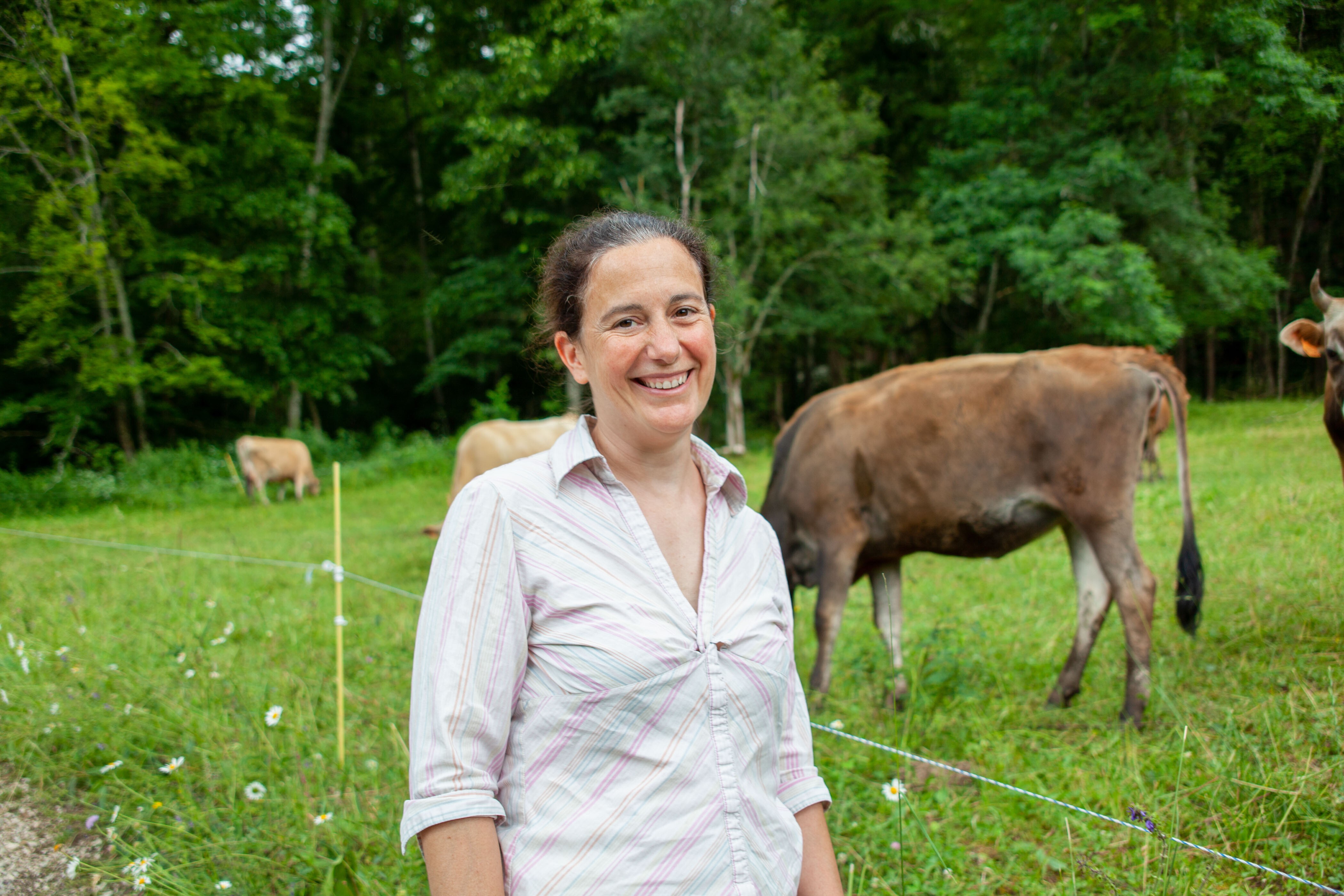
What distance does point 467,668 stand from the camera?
135 centimetres

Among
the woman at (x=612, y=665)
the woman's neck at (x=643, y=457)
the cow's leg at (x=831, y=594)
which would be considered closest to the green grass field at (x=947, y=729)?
the cow's leg at (x=831, y=594)

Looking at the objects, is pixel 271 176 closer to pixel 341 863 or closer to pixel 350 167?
pixel 350 167

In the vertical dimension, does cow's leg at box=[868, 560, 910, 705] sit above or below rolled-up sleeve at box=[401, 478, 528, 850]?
below

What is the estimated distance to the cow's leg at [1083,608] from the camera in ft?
14.2

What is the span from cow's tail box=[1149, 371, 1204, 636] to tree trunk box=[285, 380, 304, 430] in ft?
70.8

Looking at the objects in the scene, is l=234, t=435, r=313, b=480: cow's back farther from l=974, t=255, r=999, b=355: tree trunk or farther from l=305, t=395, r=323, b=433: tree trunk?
l=974, t=255, r=999, b=355: tree trunk

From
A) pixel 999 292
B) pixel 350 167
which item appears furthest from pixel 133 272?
pixel 999 292

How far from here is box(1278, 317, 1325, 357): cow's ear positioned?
2.82 meters

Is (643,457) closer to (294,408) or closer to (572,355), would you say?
(572,355)

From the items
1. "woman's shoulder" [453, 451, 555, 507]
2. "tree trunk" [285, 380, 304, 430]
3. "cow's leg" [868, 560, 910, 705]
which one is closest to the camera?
"woman's shoulder" [453, 451, 555, 507]

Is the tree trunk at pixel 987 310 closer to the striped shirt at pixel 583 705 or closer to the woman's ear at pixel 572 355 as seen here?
the woman's ear at pixel 572 355

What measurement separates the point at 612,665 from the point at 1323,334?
269 cm

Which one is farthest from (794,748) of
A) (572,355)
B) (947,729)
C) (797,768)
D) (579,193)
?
(579,193)

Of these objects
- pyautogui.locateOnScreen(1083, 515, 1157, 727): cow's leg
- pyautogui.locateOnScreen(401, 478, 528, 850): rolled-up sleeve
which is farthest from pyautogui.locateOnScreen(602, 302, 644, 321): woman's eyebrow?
pyautogui.locateOnScreen(1083, 515, 1157, 727): cow's leg
